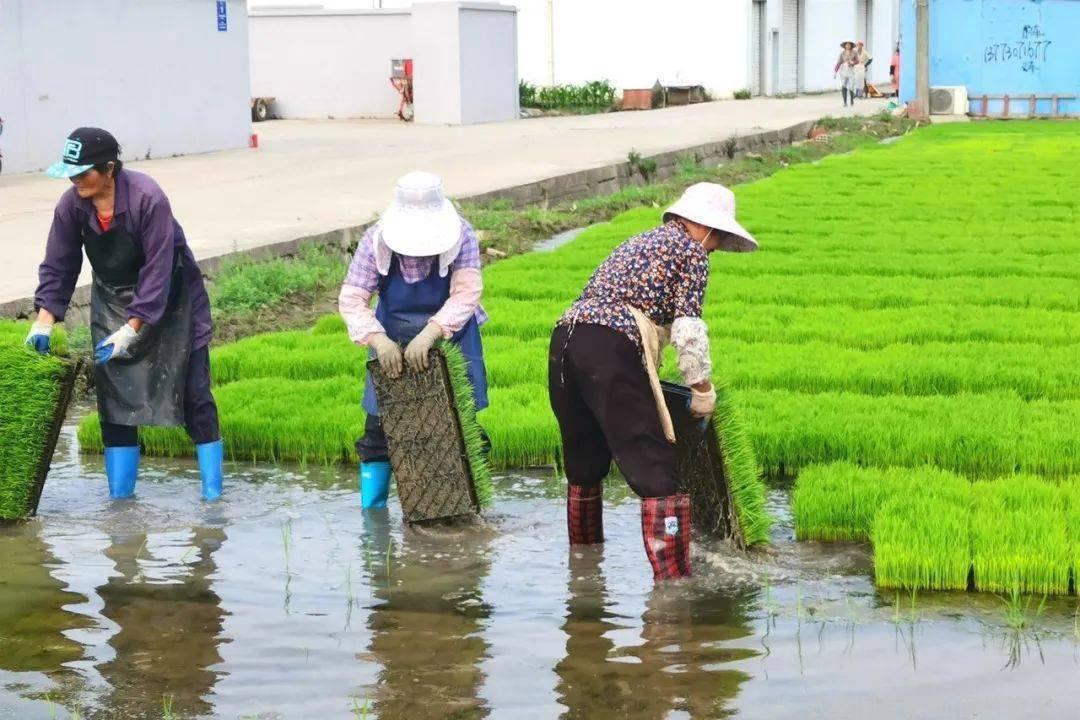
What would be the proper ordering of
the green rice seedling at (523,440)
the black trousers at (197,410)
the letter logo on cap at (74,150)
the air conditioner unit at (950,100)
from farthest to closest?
1. the air conditioner unit at (950,100)
2. the green rice seedling at (523,440)
3. the black trousers at (197,410)
4. the letter logo on cap at (74,150)

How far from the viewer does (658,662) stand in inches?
184

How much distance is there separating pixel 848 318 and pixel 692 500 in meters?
4.27

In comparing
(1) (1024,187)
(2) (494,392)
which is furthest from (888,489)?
(1) (1024,187)

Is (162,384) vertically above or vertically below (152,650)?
above

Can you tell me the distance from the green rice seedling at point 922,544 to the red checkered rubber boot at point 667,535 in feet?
2.08

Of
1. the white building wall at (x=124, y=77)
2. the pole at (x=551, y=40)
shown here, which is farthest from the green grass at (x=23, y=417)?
the pole at (x=551, y=40)

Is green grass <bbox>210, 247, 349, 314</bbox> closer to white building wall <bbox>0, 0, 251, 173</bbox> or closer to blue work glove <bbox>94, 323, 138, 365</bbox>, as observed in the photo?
blue work glove <bbox>94, 323, 138, 365</bbox>

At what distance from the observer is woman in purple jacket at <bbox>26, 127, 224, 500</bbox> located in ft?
20.2

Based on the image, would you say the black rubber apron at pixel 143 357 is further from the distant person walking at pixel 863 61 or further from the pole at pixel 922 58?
the distant person walking at pixel 863 61

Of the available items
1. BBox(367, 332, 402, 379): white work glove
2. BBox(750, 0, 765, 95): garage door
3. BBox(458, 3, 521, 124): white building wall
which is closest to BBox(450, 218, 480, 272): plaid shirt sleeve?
BBox(367, 332, 402, 379): white work glove

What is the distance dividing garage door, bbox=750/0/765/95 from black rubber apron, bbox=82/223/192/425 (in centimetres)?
3696

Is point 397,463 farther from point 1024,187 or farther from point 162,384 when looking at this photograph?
point 1024,187

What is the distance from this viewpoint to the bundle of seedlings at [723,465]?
551 cm

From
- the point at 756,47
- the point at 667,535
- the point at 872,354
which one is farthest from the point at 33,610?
the point at 756,47
